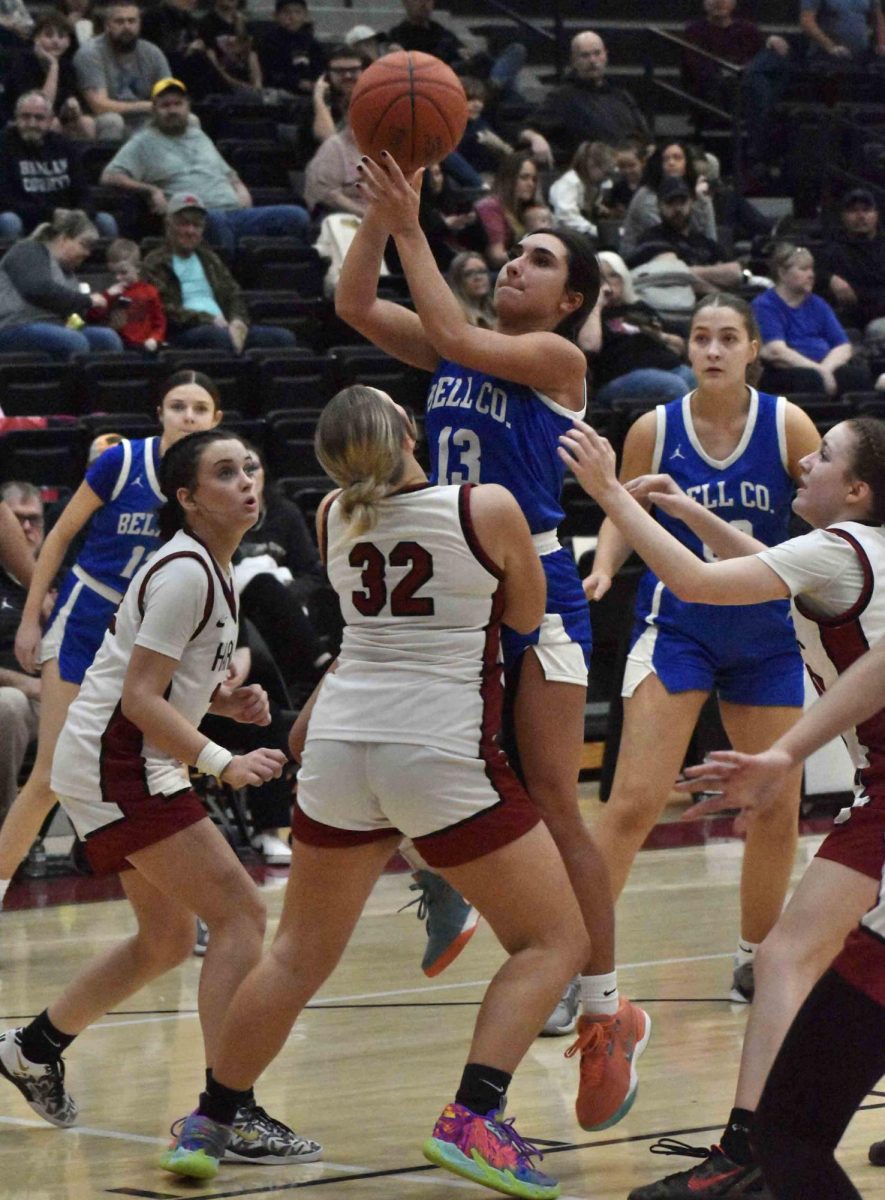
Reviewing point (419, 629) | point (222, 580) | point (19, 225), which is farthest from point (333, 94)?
point (419, 629)

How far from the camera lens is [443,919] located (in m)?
4.77

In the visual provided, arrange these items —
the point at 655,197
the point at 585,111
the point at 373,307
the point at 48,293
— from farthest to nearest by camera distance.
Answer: the point at 585,111, the point at 655,197, the point at 48,293, the point at 373,307

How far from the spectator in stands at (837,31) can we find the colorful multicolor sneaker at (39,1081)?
13604 millimetres

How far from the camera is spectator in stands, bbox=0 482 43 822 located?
7.75m

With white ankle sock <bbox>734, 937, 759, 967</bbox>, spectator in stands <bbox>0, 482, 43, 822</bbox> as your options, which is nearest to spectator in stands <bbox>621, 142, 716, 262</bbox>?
spectator in stands <bbox>0, 482, 43, 822</bbox>

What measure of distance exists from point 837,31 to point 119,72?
6847mm

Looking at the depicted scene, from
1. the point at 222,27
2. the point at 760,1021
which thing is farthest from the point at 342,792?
the point at 222,27

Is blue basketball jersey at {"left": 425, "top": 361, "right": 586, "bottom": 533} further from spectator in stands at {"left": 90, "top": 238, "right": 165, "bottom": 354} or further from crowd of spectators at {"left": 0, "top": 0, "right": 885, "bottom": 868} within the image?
spectator in stands at {"left": 90, "top": 238, "right": 165, "bottom": 354}

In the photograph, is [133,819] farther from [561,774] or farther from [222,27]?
[222,27]

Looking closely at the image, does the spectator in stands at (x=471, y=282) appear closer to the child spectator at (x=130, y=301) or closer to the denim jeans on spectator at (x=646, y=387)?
the denim jeans on spectator at (x=646, y=387)

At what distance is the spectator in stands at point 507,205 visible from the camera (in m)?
12.0

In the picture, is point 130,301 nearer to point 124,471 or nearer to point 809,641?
point 124,471

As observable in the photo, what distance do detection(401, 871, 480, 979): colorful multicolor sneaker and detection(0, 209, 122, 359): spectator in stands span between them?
583cm

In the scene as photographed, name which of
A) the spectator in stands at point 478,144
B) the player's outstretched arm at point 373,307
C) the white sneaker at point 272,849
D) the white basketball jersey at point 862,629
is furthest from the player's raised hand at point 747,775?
the spectator in stands at point 478,144
